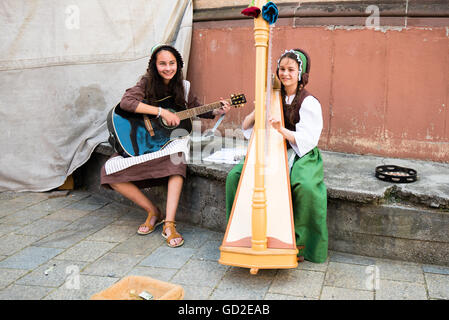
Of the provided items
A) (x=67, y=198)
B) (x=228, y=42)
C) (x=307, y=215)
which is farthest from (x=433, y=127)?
(x=67, y=198)

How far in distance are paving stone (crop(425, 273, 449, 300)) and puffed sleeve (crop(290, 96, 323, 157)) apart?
103 centimetres

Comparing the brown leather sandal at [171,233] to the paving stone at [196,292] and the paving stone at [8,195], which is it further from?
the paving stone at [8,195]

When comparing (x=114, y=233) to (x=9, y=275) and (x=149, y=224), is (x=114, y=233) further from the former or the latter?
(x=9, y=275)

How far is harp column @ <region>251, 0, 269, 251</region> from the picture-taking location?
2381mm

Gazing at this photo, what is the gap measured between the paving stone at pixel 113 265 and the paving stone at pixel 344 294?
47.1 inches

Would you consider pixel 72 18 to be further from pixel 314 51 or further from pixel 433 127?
pixel 433 127

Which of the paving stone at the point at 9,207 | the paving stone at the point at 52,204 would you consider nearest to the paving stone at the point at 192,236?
the paving stone at the point at 52,204

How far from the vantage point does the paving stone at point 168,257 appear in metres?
3.04

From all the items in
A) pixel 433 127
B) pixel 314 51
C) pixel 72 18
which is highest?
pixel 72 18

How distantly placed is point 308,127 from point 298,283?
0.96 meters

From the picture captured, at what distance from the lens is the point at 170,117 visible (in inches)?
139

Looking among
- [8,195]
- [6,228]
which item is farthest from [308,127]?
[8,195]
